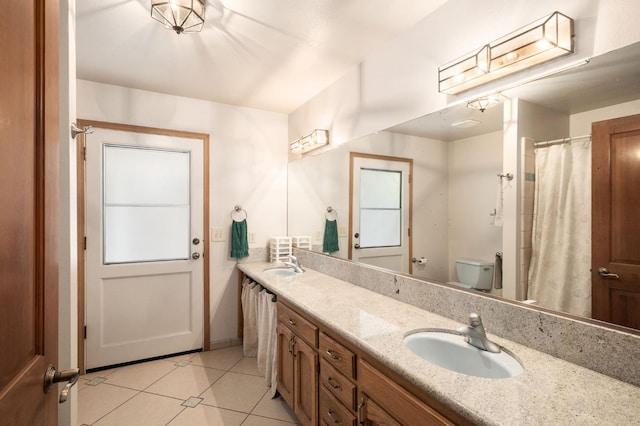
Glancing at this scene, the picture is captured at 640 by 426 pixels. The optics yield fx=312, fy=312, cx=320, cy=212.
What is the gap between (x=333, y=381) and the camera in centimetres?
144

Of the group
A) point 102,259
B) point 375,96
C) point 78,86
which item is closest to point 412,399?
point 375,96

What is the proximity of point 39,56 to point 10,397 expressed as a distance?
69cm

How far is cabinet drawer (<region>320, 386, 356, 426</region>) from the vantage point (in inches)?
52.1

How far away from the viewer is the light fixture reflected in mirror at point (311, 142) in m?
2.62

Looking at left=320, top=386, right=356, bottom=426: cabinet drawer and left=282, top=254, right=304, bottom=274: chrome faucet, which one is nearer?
left=320, top=386, right=356, bottom=426: cabinet drawer

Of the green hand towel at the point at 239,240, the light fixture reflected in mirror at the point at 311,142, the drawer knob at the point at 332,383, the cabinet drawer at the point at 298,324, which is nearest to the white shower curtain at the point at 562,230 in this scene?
the drawer knob at the point at 332,383

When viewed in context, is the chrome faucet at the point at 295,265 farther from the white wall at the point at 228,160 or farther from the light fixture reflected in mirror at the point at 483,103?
the light fixture reflected in mirror at the point at 483,103

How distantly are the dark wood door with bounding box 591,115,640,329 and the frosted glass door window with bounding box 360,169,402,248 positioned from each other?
996mm

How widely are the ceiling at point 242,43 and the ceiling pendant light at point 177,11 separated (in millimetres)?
95

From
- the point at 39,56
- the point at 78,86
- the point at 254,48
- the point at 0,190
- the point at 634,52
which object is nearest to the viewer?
the point at 0,190

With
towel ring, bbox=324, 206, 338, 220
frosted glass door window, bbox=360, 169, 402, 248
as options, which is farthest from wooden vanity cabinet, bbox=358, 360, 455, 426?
towel ring, bbox=324, 206, 338, 220

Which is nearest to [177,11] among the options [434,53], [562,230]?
[434,53]

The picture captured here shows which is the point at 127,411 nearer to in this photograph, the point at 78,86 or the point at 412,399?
the point at 412,399

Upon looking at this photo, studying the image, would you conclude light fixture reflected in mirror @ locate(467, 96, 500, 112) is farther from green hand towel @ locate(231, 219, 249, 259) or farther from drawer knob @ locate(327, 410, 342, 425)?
green hand towel @ locate(231, 219, 249, 259)
